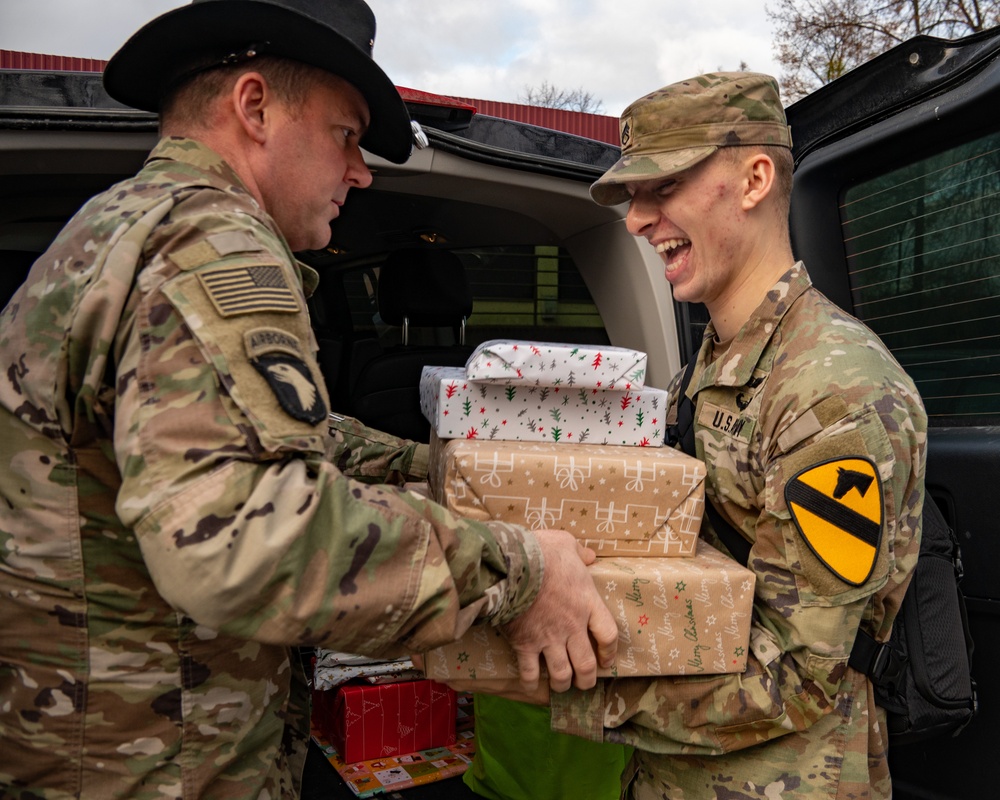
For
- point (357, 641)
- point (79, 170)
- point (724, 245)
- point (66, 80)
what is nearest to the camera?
point (357, 641)

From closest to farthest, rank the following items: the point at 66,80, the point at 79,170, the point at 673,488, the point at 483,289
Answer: the point at 673,488, the point at 66,80, the point at 79,170, the point at 483,289

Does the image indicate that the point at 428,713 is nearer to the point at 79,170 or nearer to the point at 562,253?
the point at 562,253

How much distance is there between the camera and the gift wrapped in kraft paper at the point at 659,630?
4.13 ft

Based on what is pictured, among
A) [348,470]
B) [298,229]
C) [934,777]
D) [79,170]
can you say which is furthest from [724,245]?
[79,170]

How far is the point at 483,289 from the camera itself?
3059 millimetres

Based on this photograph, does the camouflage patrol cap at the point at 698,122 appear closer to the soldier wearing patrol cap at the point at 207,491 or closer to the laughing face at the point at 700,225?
the laughing face at the point at 700,225

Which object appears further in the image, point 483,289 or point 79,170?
point 483,289

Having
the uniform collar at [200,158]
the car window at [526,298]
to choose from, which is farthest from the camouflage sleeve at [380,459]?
the car window at [526,298]

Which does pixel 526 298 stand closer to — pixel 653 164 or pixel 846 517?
pixel 653 164

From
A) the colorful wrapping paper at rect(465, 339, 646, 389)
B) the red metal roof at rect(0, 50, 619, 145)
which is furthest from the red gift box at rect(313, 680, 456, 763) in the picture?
the red metal roof at rect(0, 50, 619, 145)

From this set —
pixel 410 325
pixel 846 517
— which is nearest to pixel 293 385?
pixel 846 517

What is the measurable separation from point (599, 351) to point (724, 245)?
1.17ft

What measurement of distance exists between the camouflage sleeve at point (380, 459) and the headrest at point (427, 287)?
1.06 m

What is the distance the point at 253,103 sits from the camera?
1208 mm
